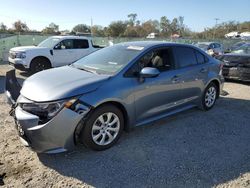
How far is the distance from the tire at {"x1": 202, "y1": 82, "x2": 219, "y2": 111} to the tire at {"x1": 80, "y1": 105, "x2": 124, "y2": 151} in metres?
2.59

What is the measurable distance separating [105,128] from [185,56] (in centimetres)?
245

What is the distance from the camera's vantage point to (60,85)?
3.73m

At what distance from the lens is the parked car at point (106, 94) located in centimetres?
345

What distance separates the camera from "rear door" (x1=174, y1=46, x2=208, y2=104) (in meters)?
5.16

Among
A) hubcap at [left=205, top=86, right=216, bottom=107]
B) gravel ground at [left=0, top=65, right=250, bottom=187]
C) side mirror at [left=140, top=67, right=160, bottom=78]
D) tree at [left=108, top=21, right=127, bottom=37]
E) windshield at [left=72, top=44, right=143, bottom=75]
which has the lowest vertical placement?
gravel ground at [left=0, top=65, right=250, bottom=187]

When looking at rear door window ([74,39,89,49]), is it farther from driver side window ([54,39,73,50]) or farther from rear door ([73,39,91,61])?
driver side window ([54,39,73,50])

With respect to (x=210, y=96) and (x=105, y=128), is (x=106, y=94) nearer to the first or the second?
(x=105, y=128)

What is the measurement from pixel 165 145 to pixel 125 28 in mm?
66735

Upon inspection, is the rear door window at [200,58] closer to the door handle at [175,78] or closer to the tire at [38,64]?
the door handle at [175,78]

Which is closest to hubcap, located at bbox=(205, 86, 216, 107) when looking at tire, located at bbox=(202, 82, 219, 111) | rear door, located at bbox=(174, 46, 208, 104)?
tire, located at bbox=(202, 82, 219, 111)

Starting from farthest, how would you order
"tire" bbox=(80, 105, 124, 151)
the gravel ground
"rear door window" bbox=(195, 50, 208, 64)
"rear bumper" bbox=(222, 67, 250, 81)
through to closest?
"rear bumper" bbox=(222, 67, 250, 81) → "rear door window" bbox=(195, 50, 208, 64) → "tire" bbox=(80, 105, 124, 151) → the gravel ground

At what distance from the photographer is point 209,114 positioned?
583 cm

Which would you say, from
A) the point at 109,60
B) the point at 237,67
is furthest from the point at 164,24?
the point at 109,60

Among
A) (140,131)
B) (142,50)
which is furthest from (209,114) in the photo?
(142,50)
